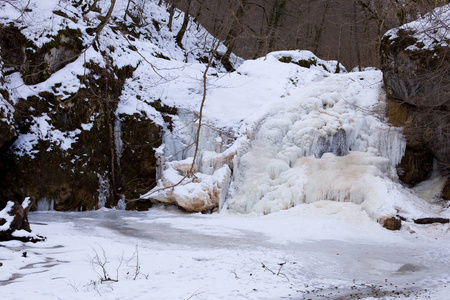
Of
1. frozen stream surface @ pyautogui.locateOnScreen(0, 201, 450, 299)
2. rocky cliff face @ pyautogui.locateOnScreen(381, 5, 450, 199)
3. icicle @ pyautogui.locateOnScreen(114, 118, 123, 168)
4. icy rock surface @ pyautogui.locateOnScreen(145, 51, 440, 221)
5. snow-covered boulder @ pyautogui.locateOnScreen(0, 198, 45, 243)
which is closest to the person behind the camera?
frozen stream surface @ pyautogui.locateOnScreen(0, 201, 450, 299)

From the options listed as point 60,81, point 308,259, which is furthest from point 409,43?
point 60,81

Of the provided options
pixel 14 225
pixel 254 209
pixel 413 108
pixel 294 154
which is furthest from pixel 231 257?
pixel 413 108

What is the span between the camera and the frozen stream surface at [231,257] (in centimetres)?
398

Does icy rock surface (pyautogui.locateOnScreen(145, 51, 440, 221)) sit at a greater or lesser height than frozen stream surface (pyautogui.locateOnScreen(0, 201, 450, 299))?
greater

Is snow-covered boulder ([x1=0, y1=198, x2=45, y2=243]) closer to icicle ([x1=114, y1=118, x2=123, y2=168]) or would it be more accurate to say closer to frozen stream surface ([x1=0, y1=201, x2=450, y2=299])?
frozen stream surface ([x1=0, y1=201, x2=450, y2=299])

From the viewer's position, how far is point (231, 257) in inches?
219

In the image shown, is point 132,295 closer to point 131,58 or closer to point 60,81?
point 60,81

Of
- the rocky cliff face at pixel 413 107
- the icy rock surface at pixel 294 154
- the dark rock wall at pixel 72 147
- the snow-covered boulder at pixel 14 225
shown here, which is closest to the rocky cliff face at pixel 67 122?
the dark rock wall at pixel 72 147

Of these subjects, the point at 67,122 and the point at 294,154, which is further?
the point at 294,154

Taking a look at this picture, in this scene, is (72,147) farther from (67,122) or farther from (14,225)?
(14,225)

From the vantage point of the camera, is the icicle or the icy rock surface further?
the icicle

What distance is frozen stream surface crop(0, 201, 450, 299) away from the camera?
13.1 feet

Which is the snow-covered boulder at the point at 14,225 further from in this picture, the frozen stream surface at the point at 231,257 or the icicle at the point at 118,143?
the icicle at the point at 118,143

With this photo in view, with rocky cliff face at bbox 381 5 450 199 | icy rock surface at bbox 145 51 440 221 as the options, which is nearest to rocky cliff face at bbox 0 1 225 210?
icy rock surface at bbox 145 51 440 221
